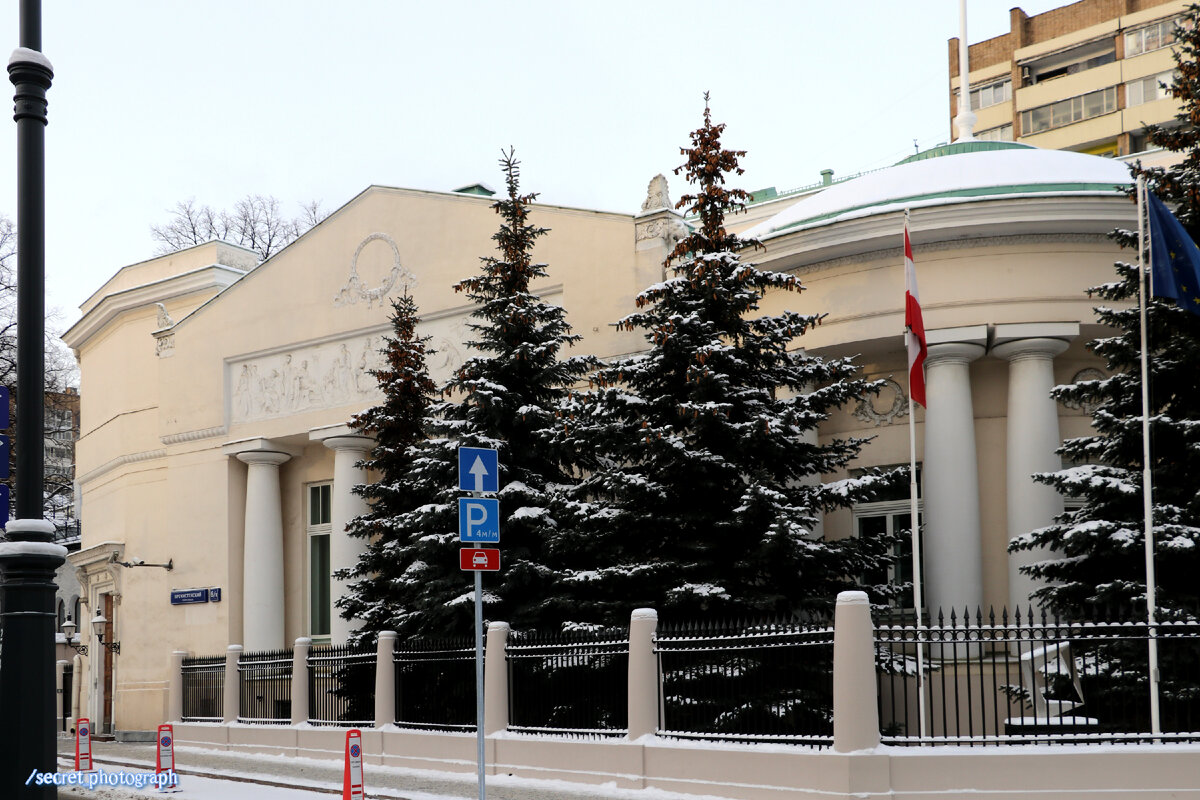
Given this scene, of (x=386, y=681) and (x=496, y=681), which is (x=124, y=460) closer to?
(x=386, y=681)

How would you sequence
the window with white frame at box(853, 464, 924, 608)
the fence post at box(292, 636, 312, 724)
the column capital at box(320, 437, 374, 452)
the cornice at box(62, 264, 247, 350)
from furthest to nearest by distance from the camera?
the cornice at box(62, 264, 247, 350) → the column capital at box(320, 437, 374, 452) → the fence post at box(292, 636, 312, 724) → the window with white frame at box(853, 464, 924, 608)

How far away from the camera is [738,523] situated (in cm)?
1725

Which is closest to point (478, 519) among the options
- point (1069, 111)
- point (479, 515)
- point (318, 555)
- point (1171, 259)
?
point (479, 515)

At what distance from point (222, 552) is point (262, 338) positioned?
5.31m

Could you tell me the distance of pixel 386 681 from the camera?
20.2 m

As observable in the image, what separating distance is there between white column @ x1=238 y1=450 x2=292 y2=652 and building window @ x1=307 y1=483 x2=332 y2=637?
0.72 meters

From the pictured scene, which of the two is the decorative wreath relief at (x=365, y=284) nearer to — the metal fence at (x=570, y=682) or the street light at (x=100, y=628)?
the metal fence at (x=570, y=682)

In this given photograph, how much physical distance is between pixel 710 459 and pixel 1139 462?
531 cm

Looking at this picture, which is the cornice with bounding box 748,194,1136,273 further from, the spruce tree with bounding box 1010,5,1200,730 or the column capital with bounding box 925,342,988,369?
the spruce tree with bounding box 1010,5,1200,730

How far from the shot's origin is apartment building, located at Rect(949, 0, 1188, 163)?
185ft

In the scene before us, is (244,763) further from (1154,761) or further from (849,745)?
(1154,761)

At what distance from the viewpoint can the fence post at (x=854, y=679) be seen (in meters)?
13.2

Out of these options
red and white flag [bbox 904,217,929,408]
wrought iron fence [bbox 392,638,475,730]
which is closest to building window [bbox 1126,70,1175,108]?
red and white flag [bbox 904,217,929,408]

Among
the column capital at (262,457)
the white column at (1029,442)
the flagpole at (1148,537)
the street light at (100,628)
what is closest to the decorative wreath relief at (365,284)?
the column capital at (262,457)
